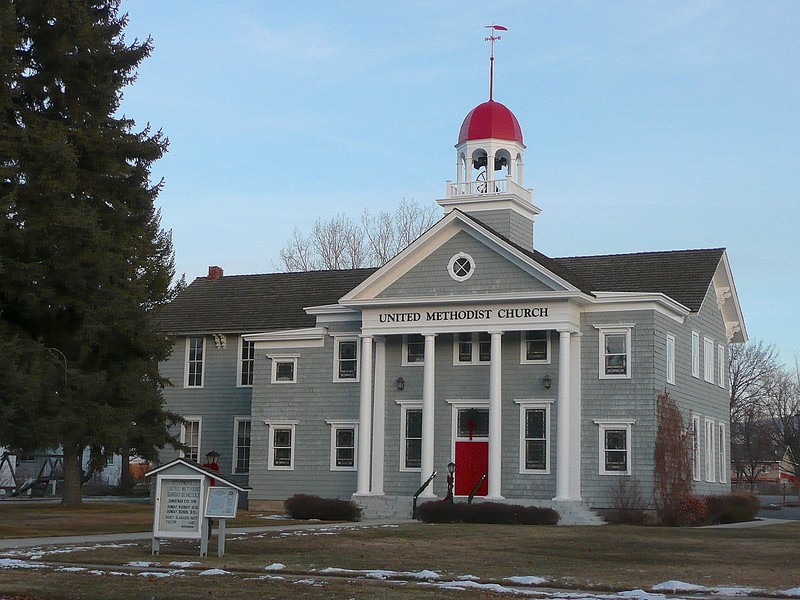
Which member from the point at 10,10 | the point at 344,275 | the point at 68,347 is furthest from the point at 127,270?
the point at 344,275

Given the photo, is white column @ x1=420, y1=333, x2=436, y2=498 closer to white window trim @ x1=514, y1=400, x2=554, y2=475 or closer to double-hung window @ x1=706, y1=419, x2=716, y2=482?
white window trim @ x1=514, y1=400, x2=554, y2=475

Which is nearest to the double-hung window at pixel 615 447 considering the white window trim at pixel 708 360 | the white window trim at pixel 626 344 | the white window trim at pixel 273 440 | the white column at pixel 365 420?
the white window trim at pixel 626 344

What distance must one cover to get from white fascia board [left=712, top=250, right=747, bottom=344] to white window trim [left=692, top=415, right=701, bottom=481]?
5.44 meters

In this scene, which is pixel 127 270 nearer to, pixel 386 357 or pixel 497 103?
pixel 386 357

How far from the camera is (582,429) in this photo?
3591 cm

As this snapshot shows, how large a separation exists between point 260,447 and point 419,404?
6.63 m

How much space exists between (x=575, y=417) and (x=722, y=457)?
1006cm

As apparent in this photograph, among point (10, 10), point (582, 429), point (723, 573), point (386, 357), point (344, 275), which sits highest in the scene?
point (10, 10)

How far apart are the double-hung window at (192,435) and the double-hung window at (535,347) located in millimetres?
14480

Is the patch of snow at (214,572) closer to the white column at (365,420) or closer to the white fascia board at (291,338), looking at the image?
the white column at (365,420)

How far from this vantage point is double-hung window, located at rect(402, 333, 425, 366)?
38.7m

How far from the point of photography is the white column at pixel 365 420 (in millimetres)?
37688

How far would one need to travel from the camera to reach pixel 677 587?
611 inches

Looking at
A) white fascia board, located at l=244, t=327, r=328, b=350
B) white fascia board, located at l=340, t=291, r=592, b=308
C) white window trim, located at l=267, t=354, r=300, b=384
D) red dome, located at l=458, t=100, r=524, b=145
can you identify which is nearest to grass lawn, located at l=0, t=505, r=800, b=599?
white fascia board, located at l=340, t=291, r=592, b=308
